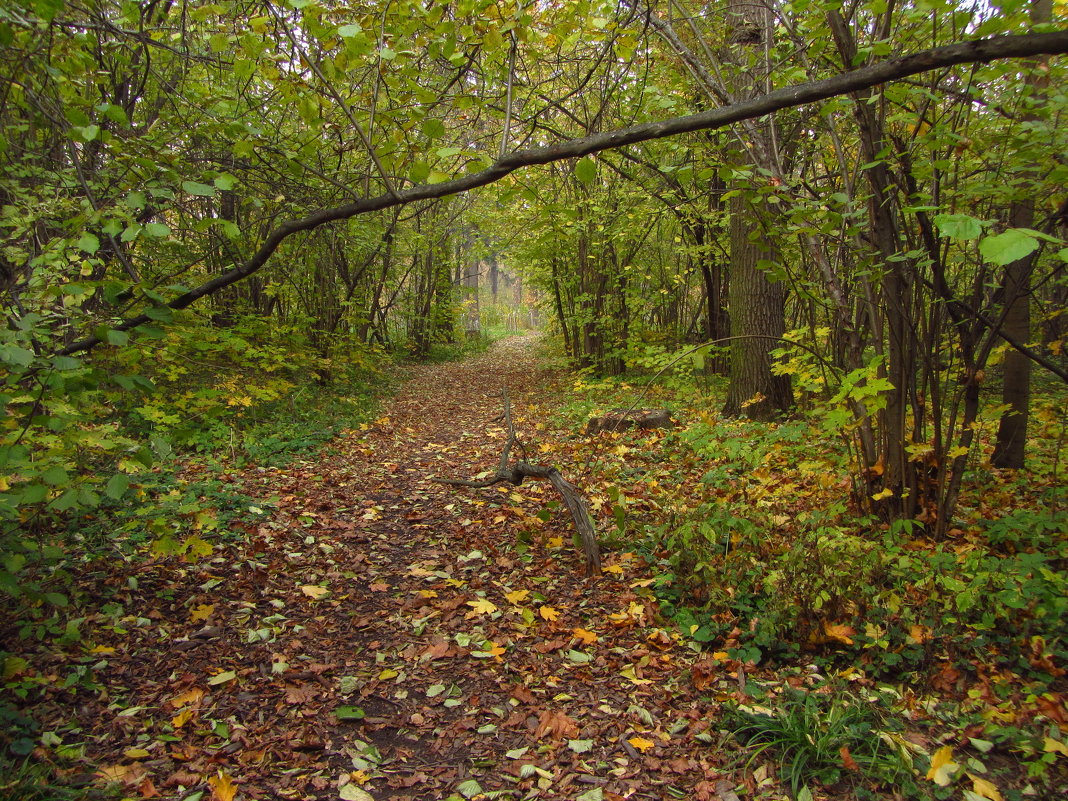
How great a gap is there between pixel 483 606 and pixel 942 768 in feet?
8.00

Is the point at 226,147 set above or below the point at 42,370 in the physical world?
above

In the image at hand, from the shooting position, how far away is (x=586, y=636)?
351cm

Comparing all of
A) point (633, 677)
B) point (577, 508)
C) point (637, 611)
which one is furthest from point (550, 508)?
point (633, 677)

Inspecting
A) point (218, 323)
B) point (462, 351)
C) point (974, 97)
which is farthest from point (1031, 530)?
point (462, 351)

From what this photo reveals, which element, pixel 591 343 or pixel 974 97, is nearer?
pixel 974 97

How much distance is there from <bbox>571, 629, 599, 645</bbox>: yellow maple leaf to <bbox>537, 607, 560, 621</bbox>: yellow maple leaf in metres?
0.17

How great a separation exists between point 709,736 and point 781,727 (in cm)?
32

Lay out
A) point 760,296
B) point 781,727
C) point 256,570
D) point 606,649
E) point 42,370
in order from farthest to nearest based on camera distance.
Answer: point 760,296 < point 256,570 < point 606,649 < point 781,727 < point 42,370

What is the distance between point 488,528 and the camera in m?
5.14

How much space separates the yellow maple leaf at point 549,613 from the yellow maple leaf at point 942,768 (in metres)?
1.96

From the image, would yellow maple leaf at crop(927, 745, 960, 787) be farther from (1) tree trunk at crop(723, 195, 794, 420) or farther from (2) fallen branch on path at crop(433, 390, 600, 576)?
(1) tree trunk at crop(723, 195, 794, 420)

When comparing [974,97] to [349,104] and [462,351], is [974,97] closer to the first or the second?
[349,104]

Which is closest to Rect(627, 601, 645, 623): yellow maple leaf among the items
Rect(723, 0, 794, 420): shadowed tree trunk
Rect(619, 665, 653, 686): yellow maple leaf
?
Rect(619, 665, 653, 686): yellow maple leaf

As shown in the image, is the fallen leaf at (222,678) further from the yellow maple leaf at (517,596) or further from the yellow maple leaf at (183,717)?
the yellow maple leaf at (517,596)
